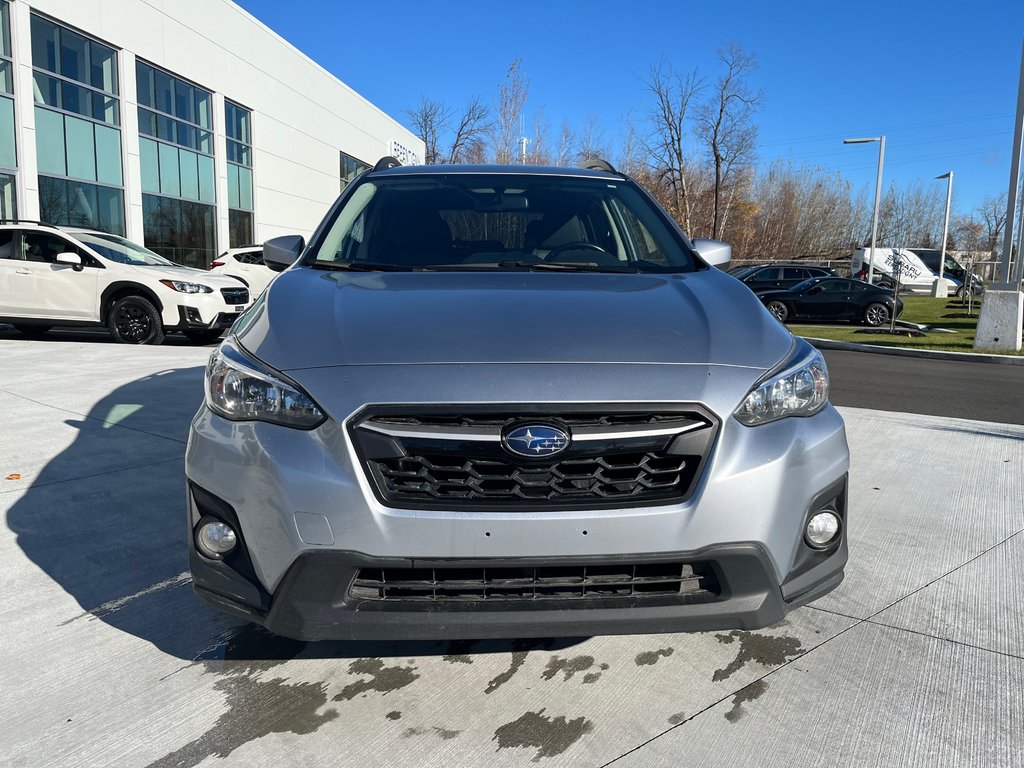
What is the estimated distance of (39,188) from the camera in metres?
15.8

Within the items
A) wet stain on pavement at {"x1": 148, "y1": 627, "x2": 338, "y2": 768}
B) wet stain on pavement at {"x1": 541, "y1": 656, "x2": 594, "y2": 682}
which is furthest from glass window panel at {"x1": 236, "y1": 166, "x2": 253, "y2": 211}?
wet stain on pavement at {"x1": 541, "y1": 656, "x2": 594, "y2": 682}

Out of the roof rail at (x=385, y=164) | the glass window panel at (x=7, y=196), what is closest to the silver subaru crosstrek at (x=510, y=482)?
the roof rail at (x=385, y=164)

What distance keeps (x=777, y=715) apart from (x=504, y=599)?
94cm

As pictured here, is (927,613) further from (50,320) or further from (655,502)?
(50,320)

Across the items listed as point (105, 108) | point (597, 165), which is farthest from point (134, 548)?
point (105, 108)

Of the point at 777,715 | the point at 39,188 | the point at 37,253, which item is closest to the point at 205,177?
the point at 39,188

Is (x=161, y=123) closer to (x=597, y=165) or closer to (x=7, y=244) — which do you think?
(x=7, y=244)

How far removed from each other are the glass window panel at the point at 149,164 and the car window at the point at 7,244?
899 cm

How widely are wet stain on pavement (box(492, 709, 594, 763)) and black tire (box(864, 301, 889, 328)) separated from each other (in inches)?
817

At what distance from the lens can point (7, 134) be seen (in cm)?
1501

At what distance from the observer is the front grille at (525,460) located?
6.61 feet

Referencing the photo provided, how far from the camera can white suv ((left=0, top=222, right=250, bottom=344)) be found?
427 inches

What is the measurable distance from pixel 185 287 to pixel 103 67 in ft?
34.1

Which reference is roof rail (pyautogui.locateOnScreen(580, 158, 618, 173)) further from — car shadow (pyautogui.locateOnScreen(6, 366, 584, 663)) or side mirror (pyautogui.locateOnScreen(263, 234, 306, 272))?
car shadow (pyautogui.locateOnScreen(6, 366, 584, 663))
